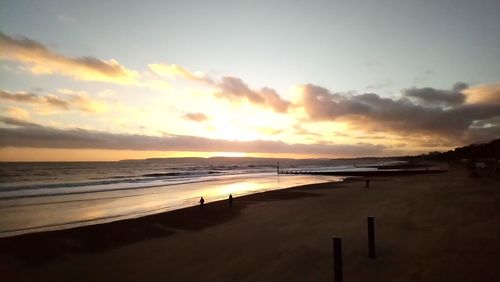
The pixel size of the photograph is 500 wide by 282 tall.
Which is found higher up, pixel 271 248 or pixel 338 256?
pixel 338 256

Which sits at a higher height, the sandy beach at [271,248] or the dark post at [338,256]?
the dark post at [338,256]

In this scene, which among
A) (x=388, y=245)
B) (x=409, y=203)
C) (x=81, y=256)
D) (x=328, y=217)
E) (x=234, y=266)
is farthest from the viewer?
(x=409, y=203)

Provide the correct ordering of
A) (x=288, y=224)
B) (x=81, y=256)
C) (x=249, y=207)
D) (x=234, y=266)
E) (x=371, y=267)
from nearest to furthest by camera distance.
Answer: (x=371, y=267) → (x=234, y=266) → (x=81, y=256) → (x=288, y=224) → (x=249, y=207)

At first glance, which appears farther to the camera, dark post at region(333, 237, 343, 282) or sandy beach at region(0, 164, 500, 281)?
sandy beach at region(0, 164, 500, 281)

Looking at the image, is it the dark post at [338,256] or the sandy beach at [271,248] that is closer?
the dark post at [338,256]

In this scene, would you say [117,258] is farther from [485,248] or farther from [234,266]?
[485,248]

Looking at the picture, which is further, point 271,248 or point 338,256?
point 271,248

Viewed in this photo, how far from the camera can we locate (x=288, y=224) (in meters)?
16.5

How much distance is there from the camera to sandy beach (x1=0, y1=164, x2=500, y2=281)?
9383 mm

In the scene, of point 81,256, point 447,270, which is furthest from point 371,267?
point 81,256

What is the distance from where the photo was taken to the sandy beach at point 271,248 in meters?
9.38

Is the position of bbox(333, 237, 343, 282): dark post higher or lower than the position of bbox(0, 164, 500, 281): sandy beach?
higher

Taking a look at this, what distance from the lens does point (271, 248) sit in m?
12.0

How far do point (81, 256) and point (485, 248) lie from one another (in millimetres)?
13844
